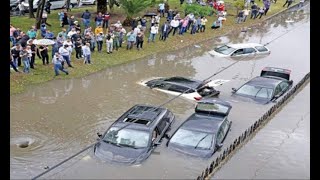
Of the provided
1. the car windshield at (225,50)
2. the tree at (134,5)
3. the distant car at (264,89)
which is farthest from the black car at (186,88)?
the tree at (134,5)

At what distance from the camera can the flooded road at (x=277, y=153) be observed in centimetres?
1444

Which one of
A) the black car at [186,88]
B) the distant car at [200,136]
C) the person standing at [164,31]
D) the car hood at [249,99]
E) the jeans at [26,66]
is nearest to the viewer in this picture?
the distant car at [200,136]

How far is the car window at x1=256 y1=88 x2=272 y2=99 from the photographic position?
823 inches

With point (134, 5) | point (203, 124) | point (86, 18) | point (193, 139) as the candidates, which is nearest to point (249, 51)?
point (134, 5)

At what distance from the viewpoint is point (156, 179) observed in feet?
45.1

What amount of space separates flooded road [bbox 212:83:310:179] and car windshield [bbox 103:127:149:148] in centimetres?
261

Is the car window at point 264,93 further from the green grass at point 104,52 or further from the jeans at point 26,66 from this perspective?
the jeans at point 26,66

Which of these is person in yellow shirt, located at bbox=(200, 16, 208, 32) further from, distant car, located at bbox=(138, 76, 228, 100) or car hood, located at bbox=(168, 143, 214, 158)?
car hood, located at bbox=(168, 143, 214, 158)

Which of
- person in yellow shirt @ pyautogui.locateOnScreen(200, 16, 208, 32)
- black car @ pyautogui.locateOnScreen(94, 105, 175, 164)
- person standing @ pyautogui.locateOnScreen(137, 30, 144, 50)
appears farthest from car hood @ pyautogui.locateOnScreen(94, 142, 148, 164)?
person in yellow shirt @ pyautogui.locateOnScreen(200, 16, 208, 32)

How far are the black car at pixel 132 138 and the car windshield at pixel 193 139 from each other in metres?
0.64

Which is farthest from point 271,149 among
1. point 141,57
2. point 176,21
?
point 176,21

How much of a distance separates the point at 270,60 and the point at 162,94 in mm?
10747

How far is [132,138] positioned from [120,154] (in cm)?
76

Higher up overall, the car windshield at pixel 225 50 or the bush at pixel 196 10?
the bush at pixel 196 10
